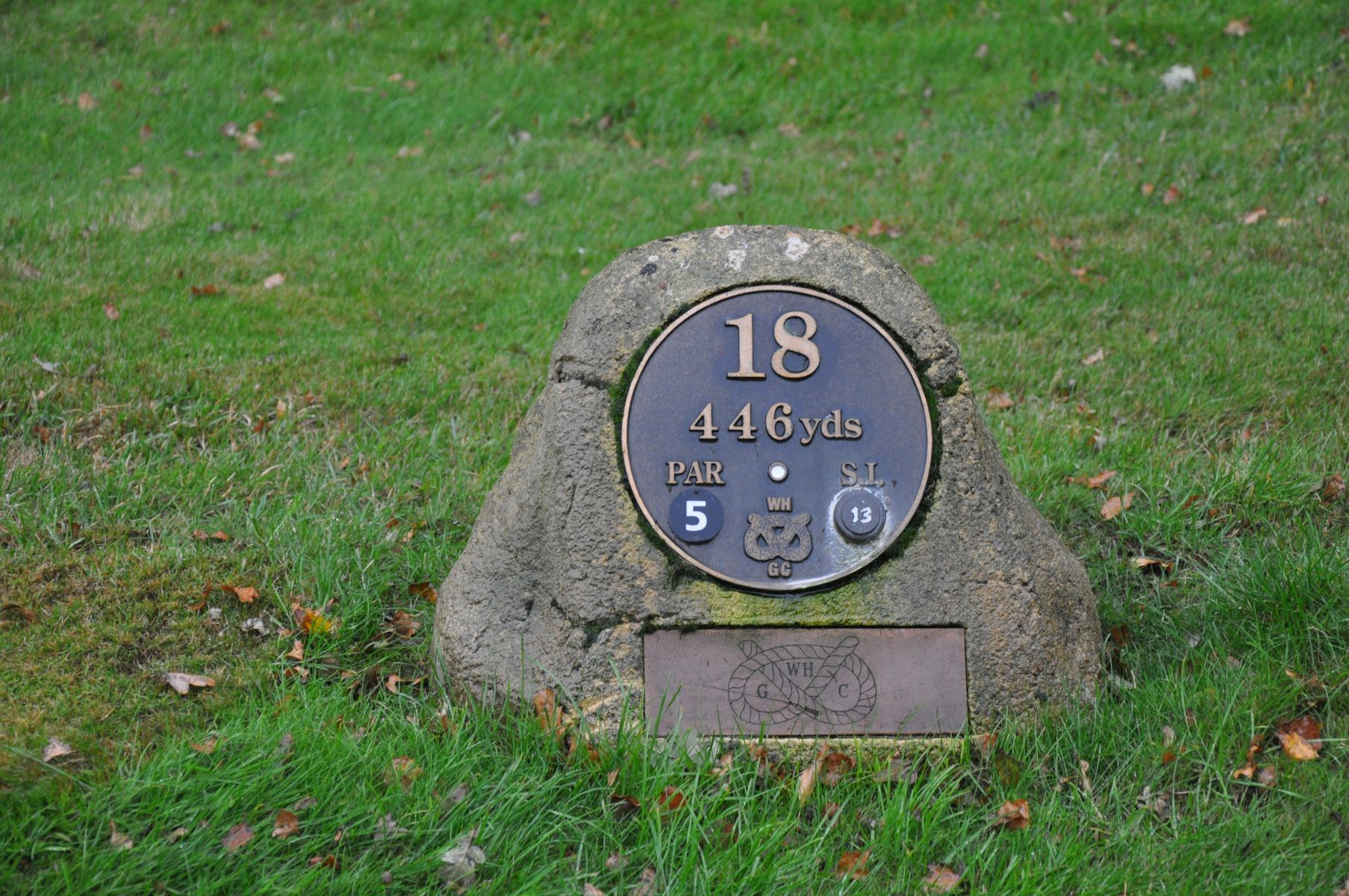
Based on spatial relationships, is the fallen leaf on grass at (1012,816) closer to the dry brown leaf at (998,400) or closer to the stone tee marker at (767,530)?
the stone tee marker at (767,530)

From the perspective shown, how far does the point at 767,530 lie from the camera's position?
3129mm

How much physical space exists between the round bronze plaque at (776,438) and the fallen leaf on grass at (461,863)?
0.93 meters

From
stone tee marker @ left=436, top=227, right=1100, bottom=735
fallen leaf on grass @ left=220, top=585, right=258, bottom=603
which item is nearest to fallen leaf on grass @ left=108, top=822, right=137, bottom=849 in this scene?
stone tee marker @ left=436, top=227, right=1100, bottom=735

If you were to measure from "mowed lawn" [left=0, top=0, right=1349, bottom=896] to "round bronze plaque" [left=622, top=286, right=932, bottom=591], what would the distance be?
59 cm

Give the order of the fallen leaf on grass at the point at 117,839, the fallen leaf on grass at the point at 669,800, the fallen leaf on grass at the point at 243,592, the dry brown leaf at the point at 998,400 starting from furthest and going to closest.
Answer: the dry brown leaf at the point at 998,400, the fallen leaf on grass at the point at 243,592, the fallen leaf on grass at the point at 669,800, the fallen leaf on grass at the point at 117,839

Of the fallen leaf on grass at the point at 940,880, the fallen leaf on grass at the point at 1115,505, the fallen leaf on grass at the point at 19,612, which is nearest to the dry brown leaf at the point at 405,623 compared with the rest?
the fallen leaf on grass at the point at 19,612

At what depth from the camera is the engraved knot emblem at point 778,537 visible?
311cm

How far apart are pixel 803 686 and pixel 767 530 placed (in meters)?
0.44

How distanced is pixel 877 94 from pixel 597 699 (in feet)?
22.1

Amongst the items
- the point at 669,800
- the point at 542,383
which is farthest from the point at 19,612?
the point at 542,383

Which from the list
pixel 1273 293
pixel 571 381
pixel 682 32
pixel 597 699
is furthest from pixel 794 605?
pixel 682 32

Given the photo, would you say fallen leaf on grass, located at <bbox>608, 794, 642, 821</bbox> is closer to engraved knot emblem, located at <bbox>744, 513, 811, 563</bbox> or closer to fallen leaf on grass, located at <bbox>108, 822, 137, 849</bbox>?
engraved knot emblem, located at <bbox>744, 513, 811, 563</bbox>

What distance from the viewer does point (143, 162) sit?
777 centimetres

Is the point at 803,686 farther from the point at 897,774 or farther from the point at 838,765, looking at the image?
the point at 897,774
